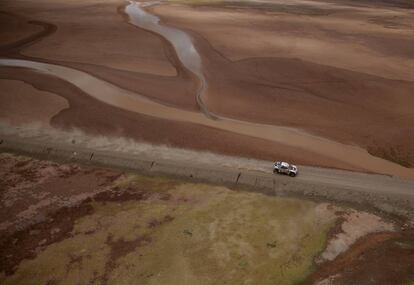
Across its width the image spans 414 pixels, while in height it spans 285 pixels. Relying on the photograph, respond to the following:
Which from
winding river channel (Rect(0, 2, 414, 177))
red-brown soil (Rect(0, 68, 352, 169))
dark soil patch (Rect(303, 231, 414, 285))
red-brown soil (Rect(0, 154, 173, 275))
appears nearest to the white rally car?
red-brown soil (Rect(0, 68, 352, 169))

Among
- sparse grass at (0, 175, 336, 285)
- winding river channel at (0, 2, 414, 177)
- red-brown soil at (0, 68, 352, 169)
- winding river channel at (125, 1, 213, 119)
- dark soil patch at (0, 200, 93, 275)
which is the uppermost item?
winding river channel at (125, 1, 213, 119)

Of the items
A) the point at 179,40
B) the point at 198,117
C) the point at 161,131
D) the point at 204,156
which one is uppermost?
the point at 179,40

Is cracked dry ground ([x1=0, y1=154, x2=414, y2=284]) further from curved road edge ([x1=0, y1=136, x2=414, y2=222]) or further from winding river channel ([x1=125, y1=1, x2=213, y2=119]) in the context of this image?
winding river channel ([x1=125, y1=1, x2=213, y2=119])

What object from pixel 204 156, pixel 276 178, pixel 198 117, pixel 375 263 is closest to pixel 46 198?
pixel 204 156

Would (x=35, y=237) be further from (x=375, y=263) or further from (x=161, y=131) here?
(x=375, y=263)

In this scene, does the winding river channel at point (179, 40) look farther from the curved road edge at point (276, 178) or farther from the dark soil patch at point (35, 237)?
the dark soil patch at point (35, 237)

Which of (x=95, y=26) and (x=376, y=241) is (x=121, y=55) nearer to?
(x=95, y=26)
